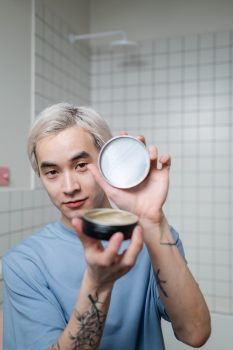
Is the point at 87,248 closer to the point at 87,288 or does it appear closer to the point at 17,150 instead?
the point at 87,288

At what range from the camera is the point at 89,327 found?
67 centimetres

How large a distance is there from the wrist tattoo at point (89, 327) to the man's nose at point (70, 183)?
0.96ft

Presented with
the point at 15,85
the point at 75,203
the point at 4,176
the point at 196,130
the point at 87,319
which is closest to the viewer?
the point at 87,319

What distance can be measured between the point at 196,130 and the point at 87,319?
1921mm

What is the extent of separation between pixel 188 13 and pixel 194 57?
31 cm

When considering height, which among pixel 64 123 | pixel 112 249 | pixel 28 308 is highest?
pixel 64 123

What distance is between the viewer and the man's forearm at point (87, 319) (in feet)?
2.11

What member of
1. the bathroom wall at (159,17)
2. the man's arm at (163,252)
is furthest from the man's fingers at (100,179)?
the bathroom wall at (159,17)

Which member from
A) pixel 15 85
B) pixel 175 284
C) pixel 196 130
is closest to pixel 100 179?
pixel 175 284

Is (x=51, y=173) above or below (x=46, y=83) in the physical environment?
below

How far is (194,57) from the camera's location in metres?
2.38

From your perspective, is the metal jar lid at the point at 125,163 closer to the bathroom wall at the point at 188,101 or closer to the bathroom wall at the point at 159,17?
the bathroom wall at the point at 188,101

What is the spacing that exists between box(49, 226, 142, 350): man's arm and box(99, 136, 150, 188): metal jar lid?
0.20 metres

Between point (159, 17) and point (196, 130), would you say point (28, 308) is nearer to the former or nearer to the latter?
point (196, 130)
